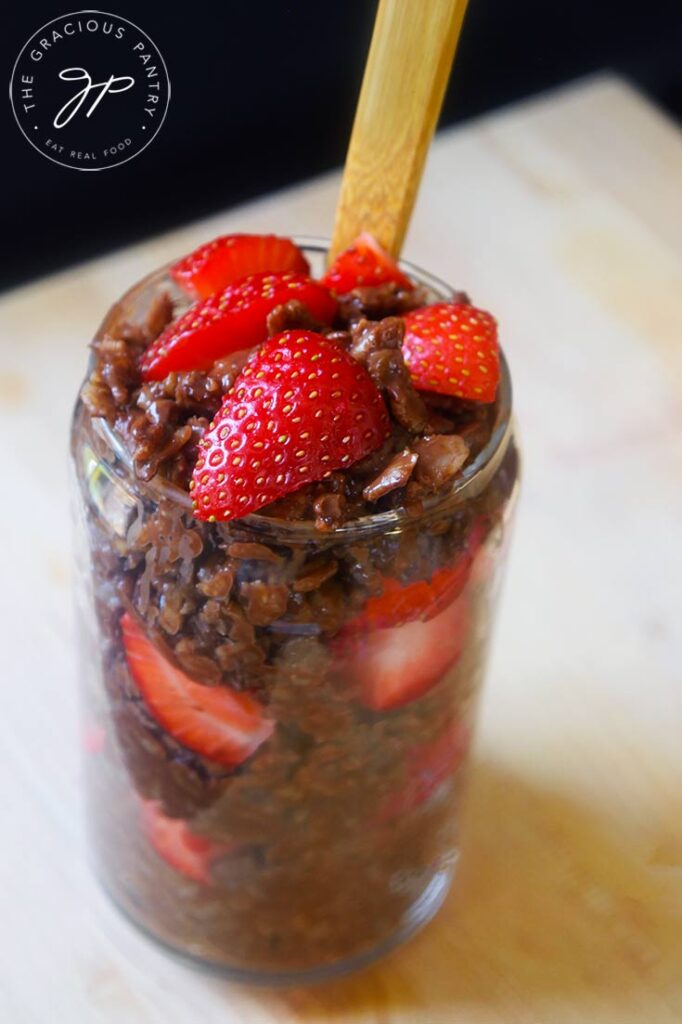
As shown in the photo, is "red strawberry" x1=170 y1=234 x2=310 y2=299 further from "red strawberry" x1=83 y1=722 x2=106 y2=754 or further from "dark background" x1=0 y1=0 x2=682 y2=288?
"red strawberry" x1=83 y1=722 x2=106 y2=754

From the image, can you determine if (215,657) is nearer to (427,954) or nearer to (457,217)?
(427,954)

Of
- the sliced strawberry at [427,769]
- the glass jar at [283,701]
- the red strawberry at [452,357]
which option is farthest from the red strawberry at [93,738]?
the red strawberry at [452,357]

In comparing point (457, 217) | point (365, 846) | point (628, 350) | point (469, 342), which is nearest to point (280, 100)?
point (457, 217)

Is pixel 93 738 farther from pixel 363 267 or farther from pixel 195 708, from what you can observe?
pixel 363 267

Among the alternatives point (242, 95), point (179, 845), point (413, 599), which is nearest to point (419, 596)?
point (413, 599)

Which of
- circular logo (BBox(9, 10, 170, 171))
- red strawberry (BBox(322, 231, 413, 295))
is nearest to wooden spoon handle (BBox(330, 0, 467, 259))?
red strawberry (BBox(322, 231, 413, 295))
